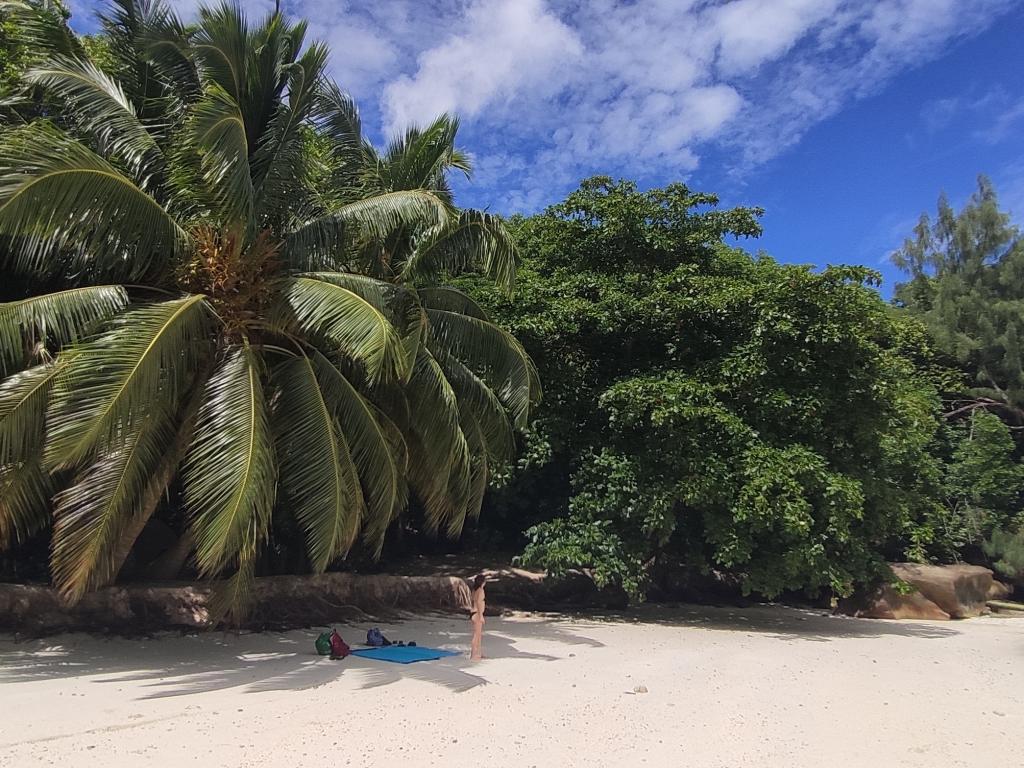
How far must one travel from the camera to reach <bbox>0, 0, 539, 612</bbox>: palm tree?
23.5 ft

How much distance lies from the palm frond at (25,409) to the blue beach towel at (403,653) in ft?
14.6

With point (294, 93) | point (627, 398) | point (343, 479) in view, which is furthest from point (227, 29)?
point (627, 398)

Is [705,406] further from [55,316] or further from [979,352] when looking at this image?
[979,352]

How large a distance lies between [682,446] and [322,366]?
6810 millimetres

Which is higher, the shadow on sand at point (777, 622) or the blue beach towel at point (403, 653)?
the blue beach towel at point (403, 653)

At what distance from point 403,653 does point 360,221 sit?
18.1 ft

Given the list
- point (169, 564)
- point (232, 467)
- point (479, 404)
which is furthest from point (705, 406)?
point (169, 564)

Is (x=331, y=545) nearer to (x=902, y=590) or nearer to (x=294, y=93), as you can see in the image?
(x=294, y=93)

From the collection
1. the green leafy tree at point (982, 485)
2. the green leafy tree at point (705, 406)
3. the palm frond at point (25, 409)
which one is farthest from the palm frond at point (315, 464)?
the green leafy tree at point (982, 485)

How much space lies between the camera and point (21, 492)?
24.6 ft

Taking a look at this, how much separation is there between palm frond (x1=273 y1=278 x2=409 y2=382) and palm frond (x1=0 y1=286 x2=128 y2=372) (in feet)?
5.89

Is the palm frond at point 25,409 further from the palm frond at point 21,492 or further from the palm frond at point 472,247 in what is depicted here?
the palm frond at point 472,247

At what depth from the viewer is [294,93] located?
9.05 m

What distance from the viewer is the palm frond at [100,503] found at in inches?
281
